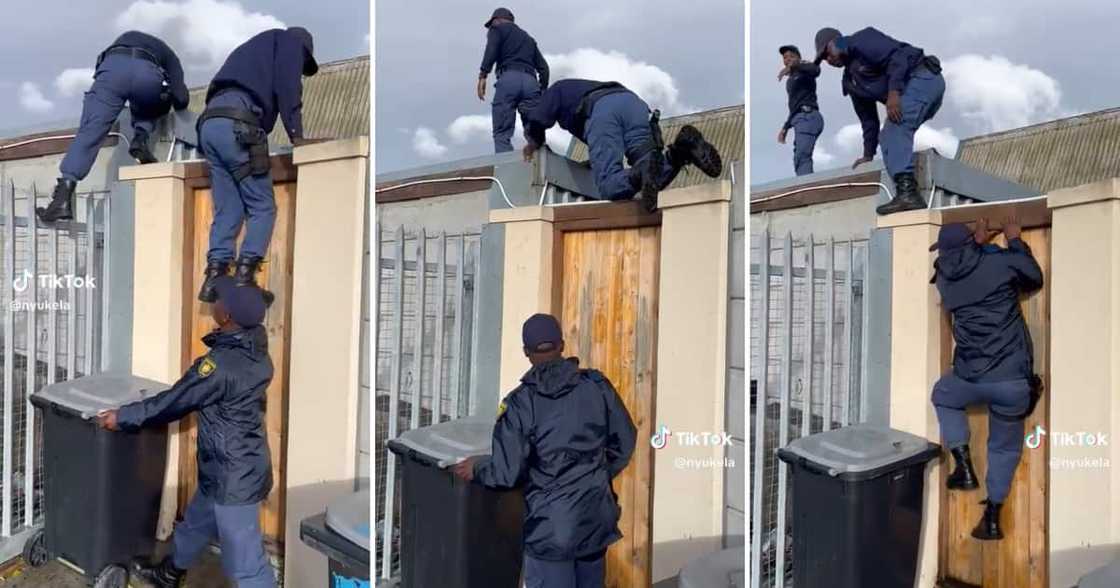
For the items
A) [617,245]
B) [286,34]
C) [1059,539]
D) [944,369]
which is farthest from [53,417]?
[1059,539]

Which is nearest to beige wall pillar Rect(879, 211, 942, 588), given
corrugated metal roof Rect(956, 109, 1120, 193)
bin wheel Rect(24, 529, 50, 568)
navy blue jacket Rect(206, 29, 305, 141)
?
corrugated metal roof Rect(956, 109, 1120, 193)

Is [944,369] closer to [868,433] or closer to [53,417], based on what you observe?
[868,433]

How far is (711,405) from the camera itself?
206 centimetres

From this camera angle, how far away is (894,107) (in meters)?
2.12

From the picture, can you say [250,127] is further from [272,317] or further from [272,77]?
[272,317]

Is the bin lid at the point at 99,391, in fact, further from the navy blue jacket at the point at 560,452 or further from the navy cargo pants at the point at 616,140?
the navy cargo pants at the point at 616,140

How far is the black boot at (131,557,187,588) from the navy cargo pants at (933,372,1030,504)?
195 cm

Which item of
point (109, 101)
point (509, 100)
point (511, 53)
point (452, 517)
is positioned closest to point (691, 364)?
point (452, 517)

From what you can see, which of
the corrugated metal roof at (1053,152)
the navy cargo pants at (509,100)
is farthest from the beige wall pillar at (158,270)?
the corrugated metal roof at (1053,152)

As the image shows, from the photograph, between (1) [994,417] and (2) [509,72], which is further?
(2) [509,72]

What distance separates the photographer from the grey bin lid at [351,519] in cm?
214

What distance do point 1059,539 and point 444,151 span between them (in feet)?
5.57

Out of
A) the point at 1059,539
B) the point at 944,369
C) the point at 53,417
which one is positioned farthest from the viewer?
the point at 53,417

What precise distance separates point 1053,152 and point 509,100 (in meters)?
1.28
